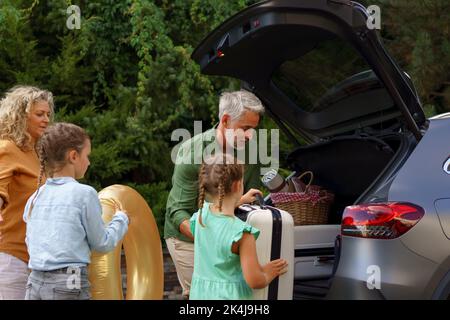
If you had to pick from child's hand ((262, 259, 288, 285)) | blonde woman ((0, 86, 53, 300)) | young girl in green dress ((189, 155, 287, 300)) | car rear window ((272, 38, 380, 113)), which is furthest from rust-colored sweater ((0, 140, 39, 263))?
car rear window ((272, 38, 380, 113))

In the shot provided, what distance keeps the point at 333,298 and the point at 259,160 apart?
132 centimetres

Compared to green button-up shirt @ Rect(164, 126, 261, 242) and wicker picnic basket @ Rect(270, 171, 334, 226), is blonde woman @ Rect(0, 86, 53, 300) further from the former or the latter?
wicker picnic basket @ Rect(270, 171, 334, 226)

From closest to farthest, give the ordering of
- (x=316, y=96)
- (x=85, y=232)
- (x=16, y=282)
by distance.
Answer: (x=85, y=232)
(x=16, y=282)
(x=316, y=96)

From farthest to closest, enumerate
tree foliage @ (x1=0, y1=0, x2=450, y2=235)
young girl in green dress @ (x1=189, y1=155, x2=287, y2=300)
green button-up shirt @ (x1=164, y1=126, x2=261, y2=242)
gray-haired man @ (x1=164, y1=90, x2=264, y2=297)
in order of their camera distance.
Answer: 1. tree foliage @ (x1=0, y1=0, x2=450, y2=235)
2. green button-up shirt @ (x1=164, y1=126, x2=261, y2=242)
3. gray-haired man @ (x1=164, y1=90, x2=264, y2=297)
4. young girl in green dress @ (x1=189, y1=155, x2=287, y2=300)

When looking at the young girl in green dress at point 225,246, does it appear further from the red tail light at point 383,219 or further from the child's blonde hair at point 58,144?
the child's blonde hair at point 58,144

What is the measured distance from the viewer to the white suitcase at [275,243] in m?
4.39

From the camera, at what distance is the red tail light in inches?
177

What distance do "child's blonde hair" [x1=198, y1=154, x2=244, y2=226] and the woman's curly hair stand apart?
1.10 metres

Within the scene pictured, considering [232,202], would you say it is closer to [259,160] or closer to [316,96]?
[259,160]

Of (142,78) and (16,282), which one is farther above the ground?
(142,78)

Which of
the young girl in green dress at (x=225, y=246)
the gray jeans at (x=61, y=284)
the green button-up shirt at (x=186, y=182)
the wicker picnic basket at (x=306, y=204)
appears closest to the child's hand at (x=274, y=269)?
the young girl in green dress at (x=225, y=246)

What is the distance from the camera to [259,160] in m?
5.77
